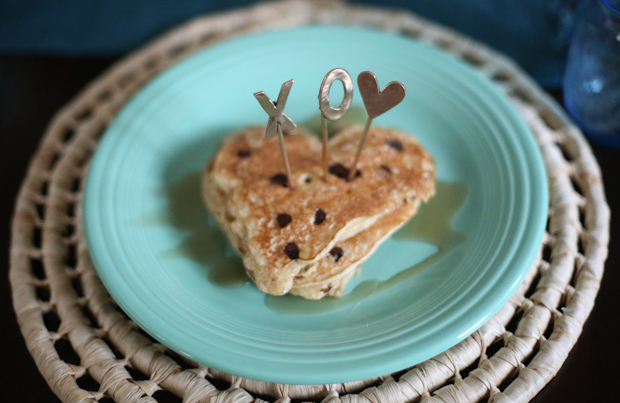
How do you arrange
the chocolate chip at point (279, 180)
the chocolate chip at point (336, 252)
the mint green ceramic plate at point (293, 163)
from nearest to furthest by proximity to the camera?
1. the mint green ceramic plate at point (293, 163)
2. the chocolate chip at point (336, 252)
3. the chocolate chip at point (279, 180)

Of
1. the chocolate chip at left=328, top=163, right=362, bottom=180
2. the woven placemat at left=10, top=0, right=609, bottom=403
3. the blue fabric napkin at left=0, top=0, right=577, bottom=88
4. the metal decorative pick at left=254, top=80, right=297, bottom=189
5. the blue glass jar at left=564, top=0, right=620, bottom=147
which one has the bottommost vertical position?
the woven placemat at left=10, top=0, right=609, bottom=403

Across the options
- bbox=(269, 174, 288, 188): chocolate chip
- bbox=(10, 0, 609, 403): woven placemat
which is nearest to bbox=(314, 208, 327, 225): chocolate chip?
bbox=(269, 174, 288, 188): chocolate chip

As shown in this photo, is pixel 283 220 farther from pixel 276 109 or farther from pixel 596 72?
pixel 596 72

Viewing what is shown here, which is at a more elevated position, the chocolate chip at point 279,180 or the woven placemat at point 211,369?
the chocolate chip at point 279,180

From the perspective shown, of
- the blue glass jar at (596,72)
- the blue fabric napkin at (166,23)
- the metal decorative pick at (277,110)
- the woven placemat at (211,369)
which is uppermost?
the blue fabric napkin at (166,23)

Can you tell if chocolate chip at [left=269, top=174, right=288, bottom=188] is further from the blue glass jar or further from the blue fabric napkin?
the blue fabric napkin

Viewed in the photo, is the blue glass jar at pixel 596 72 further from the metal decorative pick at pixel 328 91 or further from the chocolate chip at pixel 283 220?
the chocolate chip at pixel 283 220

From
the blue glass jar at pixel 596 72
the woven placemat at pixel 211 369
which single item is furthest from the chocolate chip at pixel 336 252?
the blue glass jar at pixel 596 72
